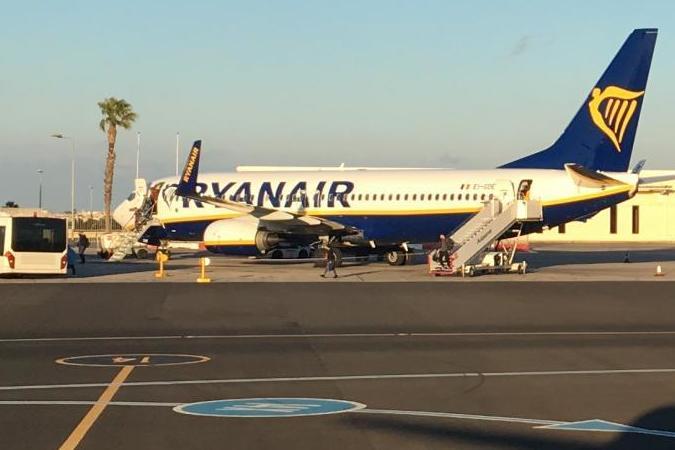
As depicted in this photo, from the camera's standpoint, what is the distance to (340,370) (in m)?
14.7

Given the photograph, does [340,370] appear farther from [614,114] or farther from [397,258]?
[397,258]

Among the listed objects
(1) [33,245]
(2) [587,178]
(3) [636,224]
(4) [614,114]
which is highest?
(4) [614,114]

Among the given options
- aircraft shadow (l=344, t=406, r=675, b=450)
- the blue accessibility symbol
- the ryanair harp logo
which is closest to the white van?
the ryanair harp logo

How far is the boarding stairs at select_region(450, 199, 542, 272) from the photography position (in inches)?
1471

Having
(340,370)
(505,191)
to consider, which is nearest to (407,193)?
(505,191)

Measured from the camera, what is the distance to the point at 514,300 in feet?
89.1

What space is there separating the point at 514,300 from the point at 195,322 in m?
9.07

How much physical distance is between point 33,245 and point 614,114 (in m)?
21.6

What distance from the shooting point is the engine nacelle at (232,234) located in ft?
137

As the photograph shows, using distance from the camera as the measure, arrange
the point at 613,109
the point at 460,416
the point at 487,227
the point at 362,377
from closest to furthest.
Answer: the point at 460,416 → the point at 362,377 → the point at 487,227 → the point at 613,109

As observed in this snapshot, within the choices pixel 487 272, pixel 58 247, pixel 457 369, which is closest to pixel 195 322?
pixel 457 369

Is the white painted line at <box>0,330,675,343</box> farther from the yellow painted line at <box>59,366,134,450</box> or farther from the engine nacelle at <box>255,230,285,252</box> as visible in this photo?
the engine nacelle at <box>255,230,285,252</box>

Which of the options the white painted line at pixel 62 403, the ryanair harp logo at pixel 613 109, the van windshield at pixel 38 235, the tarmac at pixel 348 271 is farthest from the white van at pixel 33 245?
the white painted line at pixel 62 403

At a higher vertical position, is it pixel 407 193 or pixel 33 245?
pixel 407 193
